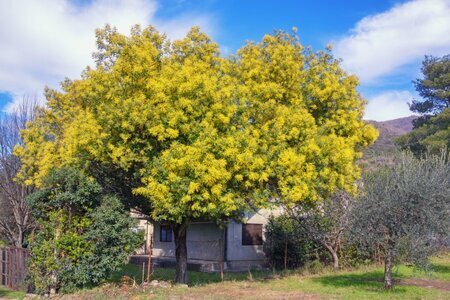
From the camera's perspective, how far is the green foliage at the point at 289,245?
23.4 m

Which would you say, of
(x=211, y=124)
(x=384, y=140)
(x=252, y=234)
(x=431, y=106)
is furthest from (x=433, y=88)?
(x=211, y=124)

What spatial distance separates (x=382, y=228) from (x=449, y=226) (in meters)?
1.78

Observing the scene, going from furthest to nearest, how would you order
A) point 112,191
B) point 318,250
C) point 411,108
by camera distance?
1. point 411,108
2. point 318,250
3. point 112,191

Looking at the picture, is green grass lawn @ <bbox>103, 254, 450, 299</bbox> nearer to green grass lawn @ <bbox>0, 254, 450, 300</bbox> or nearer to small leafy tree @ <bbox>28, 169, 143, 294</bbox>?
green grass lawn @ <bbox>0, 254, 450, 300</bbox>

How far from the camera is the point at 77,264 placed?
588 inches

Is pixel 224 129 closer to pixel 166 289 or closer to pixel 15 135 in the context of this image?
pixel 166 289

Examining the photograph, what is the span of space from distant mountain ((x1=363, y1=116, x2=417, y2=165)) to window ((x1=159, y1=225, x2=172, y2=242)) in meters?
12.4

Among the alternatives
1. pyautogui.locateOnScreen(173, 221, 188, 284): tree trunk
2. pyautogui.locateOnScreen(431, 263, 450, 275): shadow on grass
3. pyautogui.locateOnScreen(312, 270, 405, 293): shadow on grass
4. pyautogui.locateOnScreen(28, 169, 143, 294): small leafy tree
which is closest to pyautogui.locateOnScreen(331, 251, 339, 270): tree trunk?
pyautogui.locateOnScreen(312, 270, 405, 293): shadow on grass

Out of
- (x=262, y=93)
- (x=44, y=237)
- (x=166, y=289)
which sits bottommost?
(x=166, y=289)

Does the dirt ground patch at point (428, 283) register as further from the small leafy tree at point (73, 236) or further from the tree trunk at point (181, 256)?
the small leafy tree at point (73, 236)

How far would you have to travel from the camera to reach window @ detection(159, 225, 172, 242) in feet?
96.3

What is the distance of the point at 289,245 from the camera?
23.8 metres

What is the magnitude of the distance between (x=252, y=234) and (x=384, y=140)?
36.1m

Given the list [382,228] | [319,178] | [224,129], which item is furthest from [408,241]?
[224,129]
